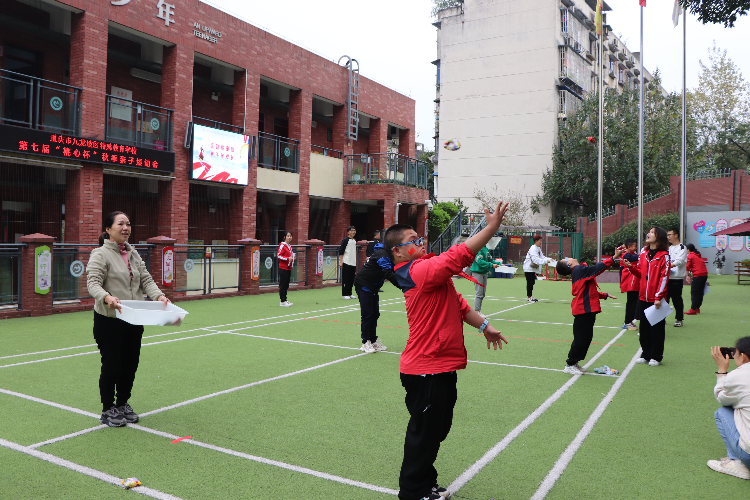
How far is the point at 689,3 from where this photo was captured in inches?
469

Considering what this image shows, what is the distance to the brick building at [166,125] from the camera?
16.3 metres

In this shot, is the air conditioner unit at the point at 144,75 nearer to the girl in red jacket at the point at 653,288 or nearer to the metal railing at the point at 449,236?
the metal railing at the point at 449,236

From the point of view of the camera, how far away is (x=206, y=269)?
1727 cm

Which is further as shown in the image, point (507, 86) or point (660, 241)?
point (507, 86)

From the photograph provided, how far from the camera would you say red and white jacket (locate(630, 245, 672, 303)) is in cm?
816

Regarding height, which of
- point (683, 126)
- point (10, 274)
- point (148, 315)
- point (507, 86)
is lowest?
point (10, 274)

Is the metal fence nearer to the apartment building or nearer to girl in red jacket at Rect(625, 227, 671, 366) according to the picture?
girl in red jacket at Rect(625, 227, 671, 366)

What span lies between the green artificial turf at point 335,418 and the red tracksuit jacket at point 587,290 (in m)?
0.93

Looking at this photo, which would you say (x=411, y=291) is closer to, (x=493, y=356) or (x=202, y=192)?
(x=493, y=356)

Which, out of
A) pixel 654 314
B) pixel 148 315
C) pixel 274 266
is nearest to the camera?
pixel 148 315

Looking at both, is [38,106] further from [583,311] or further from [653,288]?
[653,288]

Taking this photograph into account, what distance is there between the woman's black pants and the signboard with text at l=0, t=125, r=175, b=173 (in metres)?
11.9

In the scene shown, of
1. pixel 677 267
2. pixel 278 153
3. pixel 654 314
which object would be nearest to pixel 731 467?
pixel 654 314

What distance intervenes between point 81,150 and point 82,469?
13.9 m
